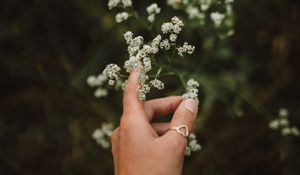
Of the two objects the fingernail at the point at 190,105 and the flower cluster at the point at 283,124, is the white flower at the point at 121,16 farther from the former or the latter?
the flower cluster at the point at 283,124

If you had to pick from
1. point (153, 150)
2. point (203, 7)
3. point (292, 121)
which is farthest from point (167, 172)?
point (292, 121)

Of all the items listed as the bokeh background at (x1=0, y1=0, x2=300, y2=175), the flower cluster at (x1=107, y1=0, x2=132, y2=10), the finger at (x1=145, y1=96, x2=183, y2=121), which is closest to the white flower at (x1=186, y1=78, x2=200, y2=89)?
the finger at (x1=145, y1=96, x2=183, y2=121)

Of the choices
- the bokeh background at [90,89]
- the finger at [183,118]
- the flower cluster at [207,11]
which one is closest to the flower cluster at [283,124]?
the bokeh background at [90,89]

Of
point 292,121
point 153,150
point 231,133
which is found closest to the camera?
point 153,150

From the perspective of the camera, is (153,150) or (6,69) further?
(6,69)

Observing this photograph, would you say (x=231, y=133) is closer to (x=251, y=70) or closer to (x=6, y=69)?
(x=251, y=70)

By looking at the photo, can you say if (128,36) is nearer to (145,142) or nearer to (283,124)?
(145,142)

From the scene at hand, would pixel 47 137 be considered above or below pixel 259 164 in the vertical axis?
above
